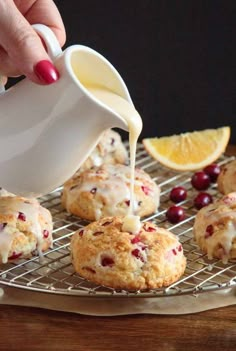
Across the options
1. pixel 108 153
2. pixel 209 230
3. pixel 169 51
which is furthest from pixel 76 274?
pixel 169 51

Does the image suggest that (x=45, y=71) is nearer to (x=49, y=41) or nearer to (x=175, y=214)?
(x=49, y=41)

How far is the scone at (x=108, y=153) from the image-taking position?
3205 millimetres

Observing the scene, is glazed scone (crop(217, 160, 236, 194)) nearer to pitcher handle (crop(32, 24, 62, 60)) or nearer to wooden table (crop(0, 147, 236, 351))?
wooden table (crop(0, 147, 236, 351))

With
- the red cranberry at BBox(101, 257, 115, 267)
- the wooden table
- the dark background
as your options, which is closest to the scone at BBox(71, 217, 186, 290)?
the red cranberry at BBox(101, 257, 115, 267)

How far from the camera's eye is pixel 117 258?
7.38 ft

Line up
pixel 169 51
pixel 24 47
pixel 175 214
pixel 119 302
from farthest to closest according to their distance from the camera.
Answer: pixel 169 51
pixel 175 214
pixel 119 302
pixel 24 47

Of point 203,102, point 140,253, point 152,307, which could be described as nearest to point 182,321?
point 152,307

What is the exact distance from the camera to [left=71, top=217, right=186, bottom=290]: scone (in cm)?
223

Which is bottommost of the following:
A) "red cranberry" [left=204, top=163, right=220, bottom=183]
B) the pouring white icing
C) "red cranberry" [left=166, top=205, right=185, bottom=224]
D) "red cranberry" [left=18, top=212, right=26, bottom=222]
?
"red cranberry" [left=204, top=163, right=220, bottom=183]

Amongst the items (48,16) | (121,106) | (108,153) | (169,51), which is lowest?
(108,153)

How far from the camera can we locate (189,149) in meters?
3.29

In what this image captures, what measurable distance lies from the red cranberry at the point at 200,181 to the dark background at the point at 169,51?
87cm

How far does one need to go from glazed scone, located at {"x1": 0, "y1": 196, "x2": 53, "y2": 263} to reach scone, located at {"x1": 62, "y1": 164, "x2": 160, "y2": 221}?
0.23 meters

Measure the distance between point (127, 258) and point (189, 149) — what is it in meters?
1.13
